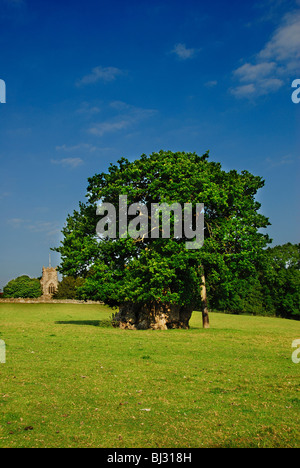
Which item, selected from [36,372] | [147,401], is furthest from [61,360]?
[147,401]

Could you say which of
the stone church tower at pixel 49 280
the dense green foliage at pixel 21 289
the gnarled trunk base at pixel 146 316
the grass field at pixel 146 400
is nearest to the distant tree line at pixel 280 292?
the gnarled trunk base at pixel 146 316

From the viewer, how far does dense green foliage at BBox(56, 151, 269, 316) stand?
30609mm

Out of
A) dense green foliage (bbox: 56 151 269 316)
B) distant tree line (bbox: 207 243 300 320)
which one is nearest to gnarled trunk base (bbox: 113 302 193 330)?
dense green foliage (bbox: 56 151 269 316)

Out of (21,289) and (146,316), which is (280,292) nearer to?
(146,316)

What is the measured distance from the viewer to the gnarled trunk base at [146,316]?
3503 cm

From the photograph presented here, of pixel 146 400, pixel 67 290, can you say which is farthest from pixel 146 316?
pixel 67 290

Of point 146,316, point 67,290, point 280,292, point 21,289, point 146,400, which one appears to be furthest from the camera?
point 21,289

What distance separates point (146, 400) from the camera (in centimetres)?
1024

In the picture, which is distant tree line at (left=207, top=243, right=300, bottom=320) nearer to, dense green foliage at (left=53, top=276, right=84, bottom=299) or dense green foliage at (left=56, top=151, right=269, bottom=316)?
dense green foliage at (left=53, top=276, right=84, bottom=299)

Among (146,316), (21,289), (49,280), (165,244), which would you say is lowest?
(21,289)

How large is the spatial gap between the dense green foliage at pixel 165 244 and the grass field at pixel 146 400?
12303 millimetres

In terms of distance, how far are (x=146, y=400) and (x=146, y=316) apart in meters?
25.3

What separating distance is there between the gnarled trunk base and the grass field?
1644 cm

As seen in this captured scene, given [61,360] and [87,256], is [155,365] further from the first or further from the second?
[87,256]
